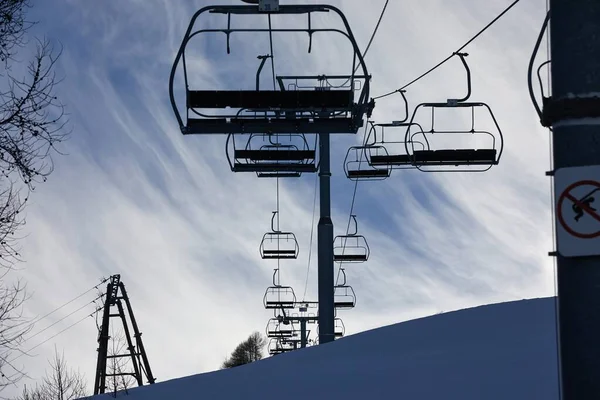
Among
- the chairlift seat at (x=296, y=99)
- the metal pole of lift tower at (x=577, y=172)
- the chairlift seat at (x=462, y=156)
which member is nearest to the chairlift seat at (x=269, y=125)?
the chairlift seat at (x=296, y=99)

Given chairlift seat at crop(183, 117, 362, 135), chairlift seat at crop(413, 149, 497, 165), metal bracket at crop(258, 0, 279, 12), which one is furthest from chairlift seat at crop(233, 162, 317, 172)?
metal bracket at crop(258, 0, 279, 12)

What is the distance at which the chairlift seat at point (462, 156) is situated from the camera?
36.3ft

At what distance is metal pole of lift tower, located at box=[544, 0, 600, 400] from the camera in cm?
265

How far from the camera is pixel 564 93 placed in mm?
2752

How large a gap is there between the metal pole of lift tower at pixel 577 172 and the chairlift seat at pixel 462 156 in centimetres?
837

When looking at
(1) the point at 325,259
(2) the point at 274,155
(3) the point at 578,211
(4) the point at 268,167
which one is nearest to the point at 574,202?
(3) the point at 578,211

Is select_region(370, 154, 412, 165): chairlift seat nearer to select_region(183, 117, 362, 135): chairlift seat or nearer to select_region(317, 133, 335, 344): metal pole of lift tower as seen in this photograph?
select_region(317, 133, 335, 344): metal pole of lift tower

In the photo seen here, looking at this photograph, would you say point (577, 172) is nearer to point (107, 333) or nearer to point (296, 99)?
point (296, 99)

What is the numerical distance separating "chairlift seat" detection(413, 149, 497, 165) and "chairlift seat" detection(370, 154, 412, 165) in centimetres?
217

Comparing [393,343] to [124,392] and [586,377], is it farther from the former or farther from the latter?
[586,377]

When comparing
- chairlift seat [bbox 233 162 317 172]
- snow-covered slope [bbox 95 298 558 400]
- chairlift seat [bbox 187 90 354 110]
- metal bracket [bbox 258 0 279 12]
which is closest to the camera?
metal bracket [bbox 258 0 279 12]

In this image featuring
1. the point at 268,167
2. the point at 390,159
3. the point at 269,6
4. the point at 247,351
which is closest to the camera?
the point at 269,6

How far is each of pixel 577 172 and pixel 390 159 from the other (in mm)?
10827

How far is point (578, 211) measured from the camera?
9.04 feet
